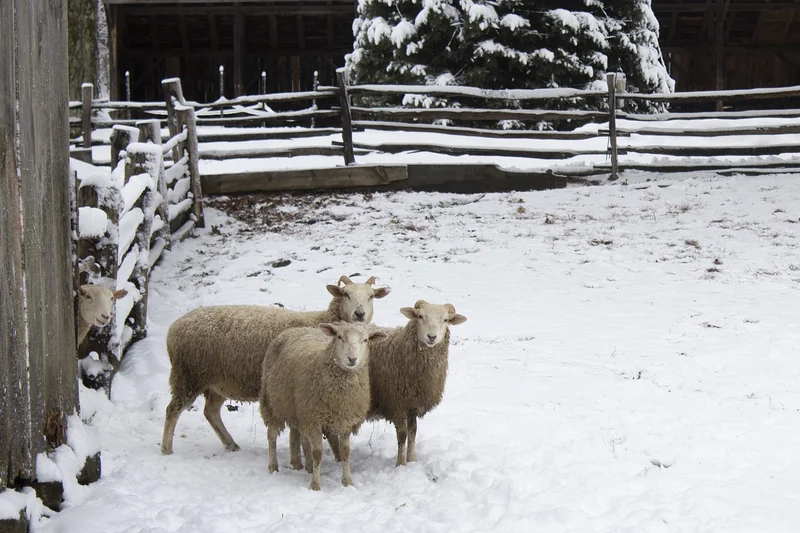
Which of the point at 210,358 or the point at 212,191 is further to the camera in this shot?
the point at 212,191

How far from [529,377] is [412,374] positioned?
1549mm

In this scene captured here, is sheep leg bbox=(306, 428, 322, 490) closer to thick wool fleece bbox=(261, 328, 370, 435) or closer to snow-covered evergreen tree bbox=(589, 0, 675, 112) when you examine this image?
thick wool fleece bbox=(261, 328, 370, 435)

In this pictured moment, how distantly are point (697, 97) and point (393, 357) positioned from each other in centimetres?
1038

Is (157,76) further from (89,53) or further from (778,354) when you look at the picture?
(778,354)

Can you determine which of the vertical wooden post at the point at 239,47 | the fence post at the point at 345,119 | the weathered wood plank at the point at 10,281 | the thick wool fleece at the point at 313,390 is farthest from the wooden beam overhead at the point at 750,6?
the weathered wood plank at the point at 10,281

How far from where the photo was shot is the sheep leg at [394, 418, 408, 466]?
5242mm

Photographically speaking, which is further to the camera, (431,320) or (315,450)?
(431,320)

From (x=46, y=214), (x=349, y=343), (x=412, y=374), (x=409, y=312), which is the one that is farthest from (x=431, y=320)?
(x=46, y=214)

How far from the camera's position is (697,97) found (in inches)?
563

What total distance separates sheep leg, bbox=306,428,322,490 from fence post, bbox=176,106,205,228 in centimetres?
674

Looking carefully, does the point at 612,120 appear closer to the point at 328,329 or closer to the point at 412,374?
the point at 412,374

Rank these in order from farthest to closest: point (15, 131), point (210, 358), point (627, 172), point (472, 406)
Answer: point (627, 172)
point (472, 406)
point (210, 358)
point (15, 131)

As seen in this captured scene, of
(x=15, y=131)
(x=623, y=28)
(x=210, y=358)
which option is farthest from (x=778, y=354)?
(x=623, y=28)

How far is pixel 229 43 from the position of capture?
73.8ft
